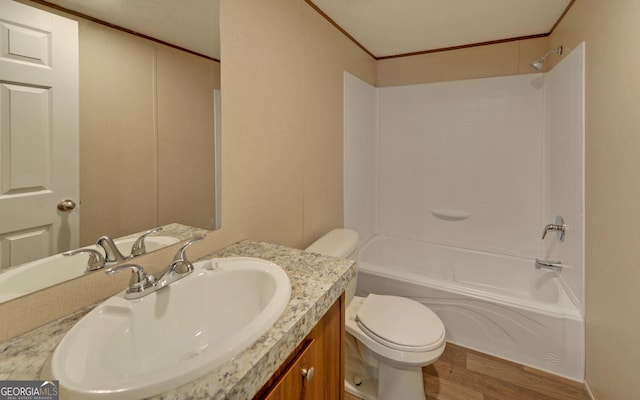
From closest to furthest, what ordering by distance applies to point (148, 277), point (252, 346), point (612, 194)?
point (252, 346) → point (148, 277) → point (612, 194)

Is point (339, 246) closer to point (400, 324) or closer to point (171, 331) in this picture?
point (400, 324)

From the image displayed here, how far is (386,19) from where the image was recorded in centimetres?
212

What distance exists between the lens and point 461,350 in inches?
79.2

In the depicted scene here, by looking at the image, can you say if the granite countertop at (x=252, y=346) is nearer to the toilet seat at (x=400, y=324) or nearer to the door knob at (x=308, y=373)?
the door knob at (x=308, y=373)

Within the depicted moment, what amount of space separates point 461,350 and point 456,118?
1.96 metres

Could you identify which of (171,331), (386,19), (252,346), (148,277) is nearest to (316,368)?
(252,346)

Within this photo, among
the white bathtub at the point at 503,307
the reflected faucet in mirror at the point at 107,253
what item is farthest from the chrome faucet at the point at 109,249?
the white bathtub at the point at 503,307

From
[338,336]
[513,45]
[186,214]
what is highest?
[513,45]

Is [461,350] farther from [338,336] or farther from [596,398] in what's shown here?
[338,336]

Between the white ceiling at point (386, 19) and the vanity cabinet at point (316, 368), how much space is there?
1062 mm

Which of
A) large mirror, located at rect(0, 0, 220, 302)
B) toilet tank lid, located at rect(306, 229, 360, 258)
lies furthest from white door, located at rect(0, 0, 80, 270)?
toilet tank lid, located at rect(306, 229, 360, 258)

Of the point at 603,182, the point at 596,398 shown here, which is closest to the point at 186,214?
the point at 603,182

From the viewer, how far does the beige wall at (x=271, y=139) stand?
85 centimetres

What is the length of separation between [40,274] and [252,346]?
0.57 meters
